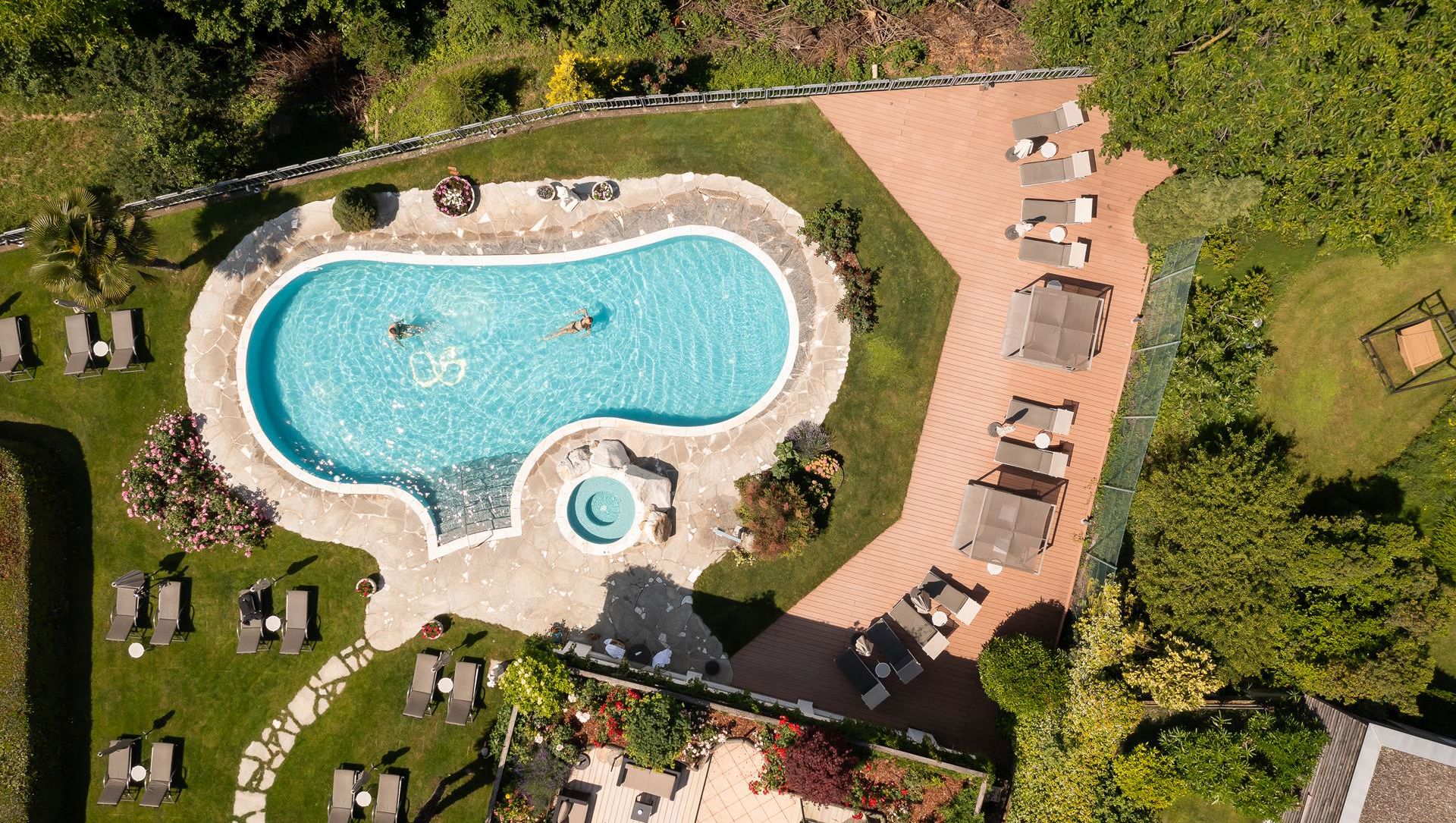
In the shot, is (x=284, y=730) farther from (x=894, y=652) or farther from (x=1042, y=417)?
(x=1042, y=417)

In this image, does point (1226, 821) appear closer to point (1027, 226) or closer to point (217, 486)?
point (1027, 226)

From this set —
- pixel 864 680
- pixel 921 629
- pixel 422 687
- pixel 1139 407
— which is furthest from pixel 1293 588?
pixel 422 687

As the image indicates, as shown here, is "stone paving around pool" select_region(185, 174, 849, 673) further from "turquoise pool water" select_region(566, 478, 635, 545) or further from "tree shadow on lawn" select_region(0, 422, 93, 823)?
"tree shadow on lawn" select_region(0, 422, 93, 823)

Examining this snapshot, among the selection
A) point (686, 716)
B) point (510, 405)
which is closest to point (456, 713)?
point (686, 716)

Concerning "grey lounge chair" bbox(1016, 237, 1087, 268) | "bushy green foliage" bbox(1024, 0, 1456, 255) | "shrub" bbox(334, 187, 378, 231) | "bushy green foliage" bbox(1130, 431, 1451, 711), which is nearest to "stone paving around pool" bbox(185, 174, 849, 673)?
"shrub" bbox(334, 187, 378, 231)

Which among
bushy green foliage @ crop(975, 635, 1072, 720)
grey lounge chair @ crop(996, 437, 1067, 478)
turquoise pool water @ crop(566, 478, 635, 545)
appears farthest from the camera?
turquoise pool water @ crop(566, 478, 635, 545)

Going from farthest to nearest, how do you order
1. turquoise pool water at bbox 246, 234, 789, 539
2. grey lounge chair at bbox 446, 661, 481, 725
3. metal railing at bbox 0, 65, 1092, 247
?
turquoise pool water at bbox 246, 234, 789, 539 < metal railing at bbox 0, 65, 1092, 247 < grey lounge chair at bbox 446, 661, 481, 725

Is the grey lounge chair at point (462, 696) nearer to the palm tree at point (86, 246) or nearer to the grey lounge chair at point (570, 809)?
the grey lounge chair at point (570, 809)
